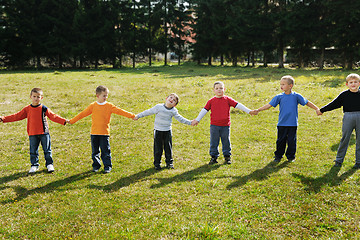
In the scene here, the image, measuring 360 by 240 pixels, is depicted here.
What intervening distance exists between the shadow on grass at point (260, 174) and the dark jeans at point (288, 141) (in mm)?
266

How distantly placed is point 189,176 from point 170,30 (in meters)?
48.7

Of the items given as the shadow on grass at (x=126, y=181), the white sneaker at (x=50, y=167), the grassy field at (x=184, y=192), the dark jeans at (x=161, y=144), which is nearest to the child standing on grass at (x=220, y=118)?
the grassy field at (x=184, y=192)

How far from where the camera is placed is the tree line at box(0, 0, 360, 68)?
121ft

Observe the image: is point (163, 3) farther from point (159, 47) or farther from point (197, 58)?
point (197, 58)

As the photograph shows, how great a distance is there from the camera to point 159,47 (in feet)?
161

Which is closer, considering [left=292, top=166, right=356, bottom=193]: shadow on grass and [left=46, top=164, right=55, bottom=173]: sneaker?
[left=292, top=166, right=356, bottom=193]: shadow on grass

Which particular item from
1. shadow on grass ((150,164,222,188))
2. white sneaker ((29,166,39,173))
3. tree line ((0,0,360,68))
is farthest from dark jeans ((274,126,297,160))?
tree line ((0,0,360,68))

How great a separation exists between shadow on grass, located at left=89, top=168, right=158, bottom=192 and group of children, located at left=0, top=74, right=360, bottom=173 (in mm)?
321

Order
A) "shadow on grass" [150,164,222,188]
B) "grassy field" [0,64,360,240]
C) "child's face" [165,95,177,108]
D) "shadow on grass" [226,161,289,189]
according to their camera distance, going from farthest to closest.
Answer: "child's face" [165,95,177,108], "shadow on grass" [150,164,222,188], "shadow on grass" [226,161,289,189], "grassy field" [0,64,360,240]

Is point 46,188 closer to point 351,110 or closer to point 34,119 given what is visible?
point 34,119

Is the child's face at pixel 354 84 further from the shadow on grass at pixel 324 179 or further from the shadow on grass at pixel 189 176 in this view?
the shadow on grass at pixel 189 176

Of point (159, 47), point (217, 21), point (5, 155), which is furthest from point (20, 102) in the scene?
point (217, 21)

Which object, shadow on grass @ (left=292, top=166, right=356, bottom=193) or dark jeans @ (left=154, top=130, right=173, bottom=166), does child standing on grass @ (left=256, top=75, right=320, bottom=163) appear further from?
dark jeans @ (left=154, top=130, right=173, bottom=166)

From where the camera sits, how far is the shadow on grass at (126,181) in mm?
5863
